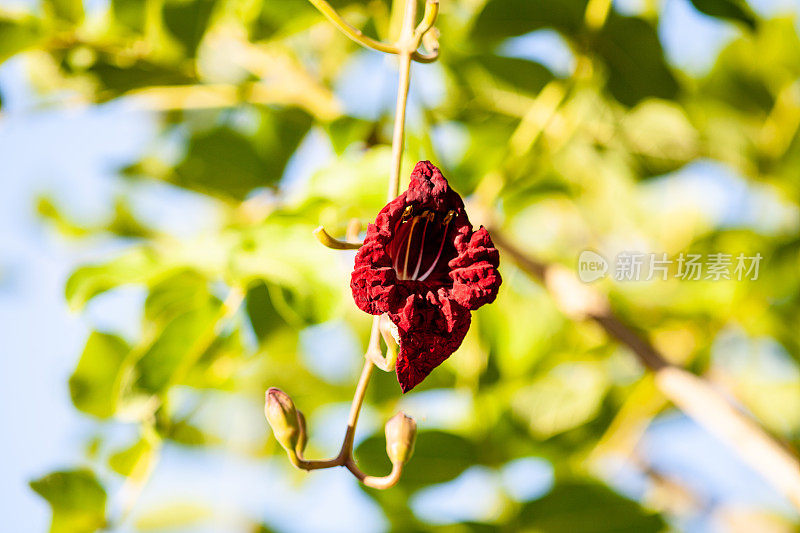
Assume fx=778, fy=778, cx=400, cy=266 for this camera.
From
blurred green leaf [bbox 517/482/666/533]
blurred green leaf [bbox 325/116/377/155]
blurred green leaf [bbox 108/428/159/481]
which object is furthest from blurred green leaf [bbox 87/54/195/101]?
blurred green leaf [bbox 517/482/666/533]

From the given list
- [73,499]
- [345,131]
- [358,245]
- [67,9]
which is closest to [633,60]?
[345,131]

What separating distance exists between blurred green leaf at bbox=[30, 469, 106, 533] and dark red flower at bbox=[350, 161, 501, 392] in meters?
0.59

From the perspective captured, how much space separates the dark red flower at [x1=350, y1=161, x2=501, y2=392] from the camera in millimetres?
608

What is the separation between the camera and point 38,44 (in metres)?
1.10

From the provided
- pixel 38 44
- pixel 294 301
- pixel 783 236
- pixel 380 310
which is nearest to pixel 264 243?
pixel 294 301

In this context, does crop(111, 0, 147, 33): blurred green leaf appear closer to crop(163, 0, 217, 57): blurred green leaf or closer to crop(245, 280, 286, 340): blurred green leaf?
crop(163, 0, 217, 57): blurred green leaf

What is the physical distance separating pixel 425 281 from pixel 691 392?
19.6 inches

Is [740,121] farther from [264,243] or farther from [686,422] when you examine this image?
[264,243]

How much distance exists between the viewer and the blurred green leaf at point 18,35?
106 cm

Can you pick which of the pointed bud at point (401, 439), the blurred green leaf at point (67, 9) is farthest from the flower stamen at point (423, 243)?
the blurred green leaf at point (67, 9)

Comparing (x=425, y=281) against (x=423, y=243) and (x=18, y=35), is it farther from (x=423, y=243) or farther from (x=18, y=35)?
(x=18, y=35)

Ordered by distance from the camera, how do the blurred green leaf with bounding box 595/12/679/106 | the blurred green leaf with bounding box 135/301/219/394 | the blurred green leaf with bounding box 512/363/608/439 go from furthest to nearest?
the blurred green leaf with bounding box 512/363/608/439 < the blurred green leaf with bounding box 595/12/679/106 < the blurred green leaf with bounding box 135/301/219/394

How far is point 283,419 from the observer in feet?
2.08

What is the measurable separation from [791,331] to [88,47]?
129 cm
